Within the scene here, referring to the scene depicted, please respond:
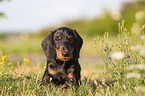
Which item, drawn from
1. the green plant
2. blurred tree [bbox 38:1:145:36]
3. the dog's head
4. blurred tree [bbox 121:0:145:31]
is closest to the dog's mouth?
the dog's head

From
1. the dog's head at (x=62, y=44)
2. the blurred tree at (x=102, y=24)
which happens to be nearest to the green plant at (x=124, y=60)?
the dog's head at (x=62, y=44)

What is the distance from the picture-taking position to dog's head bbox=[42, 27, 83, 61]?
10.7ft

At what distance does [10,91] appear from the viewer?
11.5ft

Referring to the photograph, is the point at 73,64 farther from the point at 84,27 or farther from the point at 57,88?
the point at 84,27

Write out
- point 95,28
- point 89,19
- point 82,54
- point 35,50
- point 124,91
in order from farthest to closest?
point 89,19 < point 95,28 < point 35,50 < point 82,54 < point 124,91

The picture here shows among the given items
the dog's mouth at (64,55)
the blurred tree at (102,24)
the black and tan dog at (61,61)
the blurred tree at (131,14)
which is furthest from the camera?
the blurred tree at (102,24)

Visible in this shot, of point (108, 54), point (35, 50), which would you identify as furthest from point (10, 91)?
point (35, 50)

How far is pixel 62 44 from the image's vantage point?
333 centimetres

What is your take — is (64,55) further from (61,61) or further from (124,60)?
(124,60)

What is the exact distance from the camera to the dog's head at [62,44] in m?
3.26

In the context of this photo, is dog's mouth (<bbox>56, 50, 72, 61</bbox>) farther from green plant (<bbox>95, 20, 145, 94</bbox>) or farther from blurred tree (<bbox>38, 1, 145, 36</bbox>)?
blurred tree (<bbox>38, 1, 145, 36</bbox>)

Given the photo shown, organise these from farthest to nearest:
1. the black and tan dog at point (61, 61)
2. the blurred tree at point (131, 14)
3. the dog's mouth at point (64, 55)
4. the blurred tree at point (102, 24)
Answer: the blurred tree at point (102, 24) < the blurred tree at point (131, 14) < the black and tan dog at point (61, 61) < the dog's mouth at point (64, 55)

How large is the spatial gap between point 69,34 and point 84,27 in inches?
733

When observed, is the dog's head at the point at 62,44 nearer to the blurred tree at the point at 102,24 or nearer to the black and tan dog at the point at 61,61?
the black and tan dog at the point at 61,61
